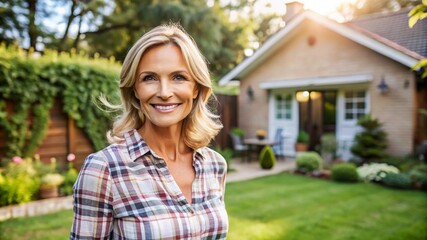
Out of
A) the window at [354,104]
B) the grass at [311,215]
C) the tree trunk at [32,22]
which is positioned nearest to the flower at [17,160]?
the grass at [311,215]

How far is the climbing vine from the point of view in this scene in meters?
6.16

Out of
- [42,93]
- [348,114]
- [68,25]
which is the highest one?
[68,25]

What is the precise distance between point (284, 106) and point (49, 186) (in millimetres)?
8777

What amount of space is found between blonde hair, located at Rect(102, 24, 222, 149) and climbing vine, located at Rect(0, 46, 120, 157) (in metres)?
4.65

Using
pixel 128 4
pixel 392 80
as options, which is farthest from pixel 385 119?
pixel 128 4

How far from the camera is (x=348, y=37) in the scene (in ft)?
32.7

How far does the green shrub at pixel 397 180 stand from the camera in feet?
23.2

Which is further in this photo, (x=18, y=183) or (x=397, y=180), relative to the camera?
(x=397, y=180)

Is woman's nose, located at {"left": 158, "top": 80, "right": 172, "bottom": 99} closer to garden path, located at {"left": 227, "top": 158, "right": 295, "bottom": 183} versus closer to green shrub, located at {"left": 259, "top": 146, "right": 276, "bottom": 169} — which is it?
garden path, located at {"left": 227, "top": 158, "right": 295, "bottom": 183}

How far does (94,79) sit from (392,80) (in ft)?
25.3

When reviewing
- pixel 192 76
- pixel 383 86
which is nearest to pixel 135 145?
pixel 192 76

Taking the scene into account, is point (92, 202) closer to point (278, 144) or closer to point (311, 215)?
point (311, 215)

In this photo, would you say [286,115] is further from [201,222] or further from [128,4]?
[201,222]

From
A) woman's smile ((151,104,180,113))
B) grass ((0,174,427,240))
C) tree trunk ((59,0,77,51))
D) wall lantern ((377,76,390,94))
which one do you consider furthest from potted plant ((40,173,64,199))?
tree trunk ((59,0,77,51))
